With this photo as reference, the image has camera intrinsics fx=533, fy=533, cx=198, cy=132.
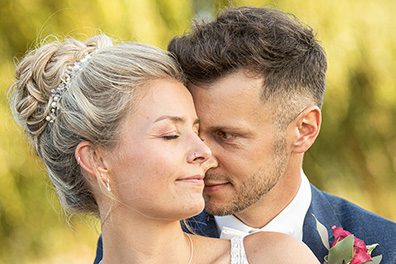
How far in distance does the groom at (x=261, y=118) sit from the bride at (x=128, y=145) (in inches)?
12.6

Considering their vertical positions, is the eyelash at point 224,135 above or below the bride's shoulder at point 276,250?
above

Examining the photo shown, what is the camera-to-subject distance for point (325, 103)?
491cm

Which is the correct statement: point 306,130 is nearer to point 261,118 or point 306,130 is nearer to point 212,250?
point 261,118

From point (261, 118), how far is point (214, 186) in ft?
1.46

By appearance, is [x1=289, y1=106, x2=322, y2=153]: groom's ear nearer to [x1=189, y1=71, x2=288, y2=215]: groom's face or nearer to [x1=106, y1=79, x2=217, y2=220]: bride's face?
[x1=189, y1=71, x2=288, y2=215]: groom's face

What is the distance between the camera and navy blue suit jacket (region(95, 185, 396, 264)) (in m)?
2.91

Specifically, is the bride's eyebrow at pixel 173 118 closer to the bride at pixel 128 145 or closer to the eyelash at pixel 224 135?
the bride at pixel 128 145

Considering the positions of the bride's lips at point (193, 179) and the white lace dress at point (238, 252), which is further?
the white lace dress at point (238, 252)

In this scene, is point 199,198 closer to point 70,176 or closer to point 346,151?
point 70,176

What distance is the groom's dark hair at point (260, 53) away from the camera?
2783mm

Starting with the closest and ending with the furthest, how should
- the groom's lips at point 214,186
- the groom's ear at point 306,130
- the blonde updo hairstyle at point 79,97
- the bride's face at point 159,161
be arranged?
the bride's face at point 159,161 < the blonde updo hairstyle at point 79,97 < the groom's lips at point 214,186 < the groom's ear at point 306,130

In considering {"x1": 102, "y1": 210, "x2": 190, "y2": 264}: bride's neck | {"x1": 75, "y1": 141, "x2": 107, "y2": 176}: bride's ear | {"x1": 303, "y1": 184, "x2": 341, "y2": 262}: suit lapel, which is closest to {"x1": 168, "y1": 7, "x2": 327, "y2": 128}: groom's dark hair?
{"x1": 303, "y1": 184, "x2": 341, "y2": 262}: suit lapel

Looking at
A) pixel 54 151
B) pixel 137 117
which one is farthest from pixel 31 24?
pixel 137 117

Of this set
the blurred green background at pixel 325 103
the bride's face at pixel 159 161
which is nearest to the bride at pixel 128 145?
the bride's face at pixel 159 161
